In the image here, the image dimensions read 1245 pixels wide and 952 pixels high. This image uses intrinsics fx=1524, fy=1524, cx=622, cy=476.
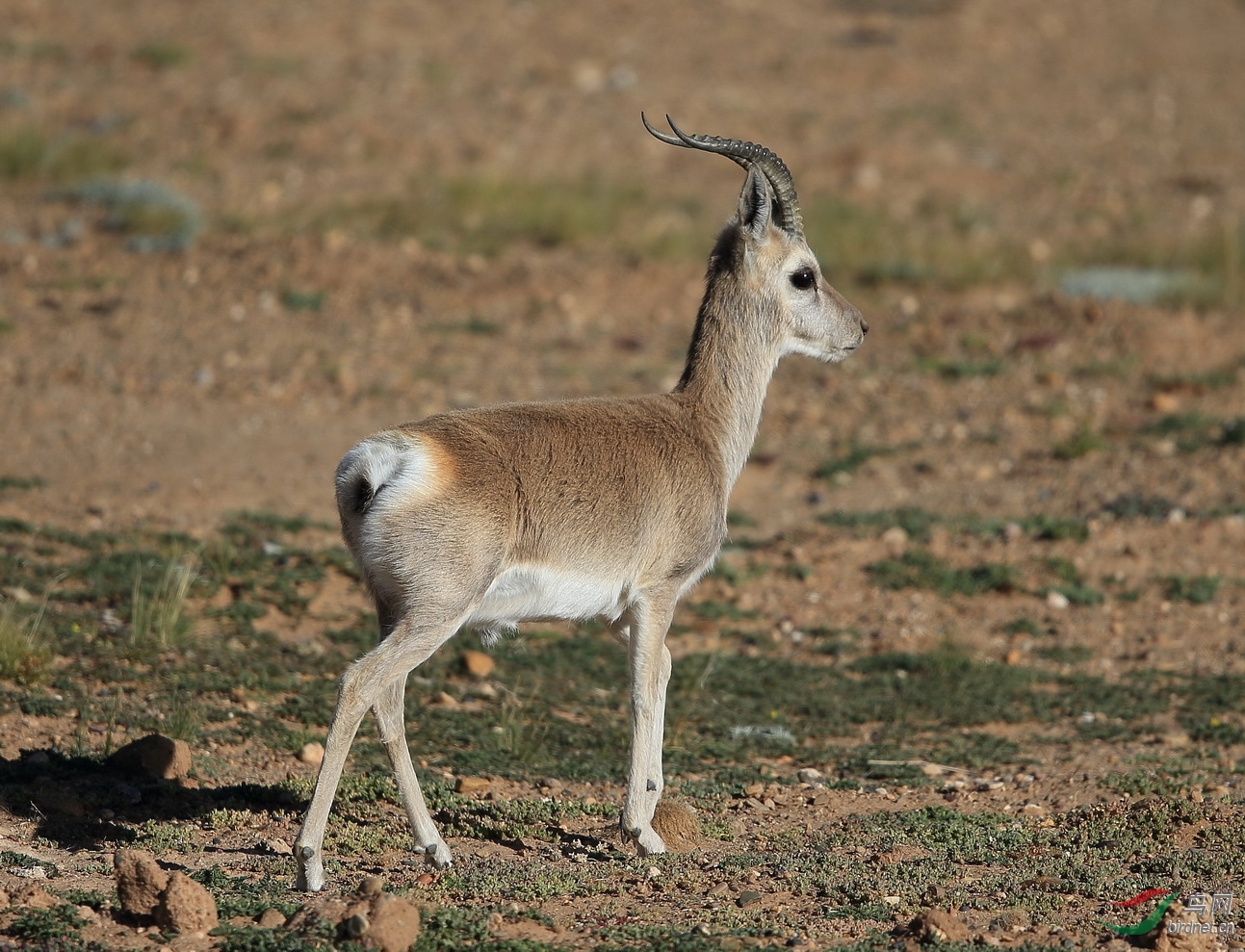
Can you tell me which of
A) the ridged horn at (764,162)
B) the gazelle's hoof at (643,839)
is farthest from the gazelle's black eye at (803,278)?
the gazelle's hoof at (643,839)

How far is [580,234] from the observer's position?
58.0ft

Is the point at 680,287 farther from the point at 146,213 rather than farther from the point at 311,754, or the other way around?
the point at 311,754

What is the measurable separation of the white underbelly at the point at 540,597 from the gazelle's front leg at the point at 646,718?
24cm

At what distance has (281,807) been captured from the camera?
23.4ft

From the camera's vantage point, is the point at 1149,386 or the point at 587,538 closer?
the point at 587,538

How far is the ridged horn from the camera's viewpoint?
7137mm

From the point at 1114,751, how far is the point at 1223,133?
1817 centimetres

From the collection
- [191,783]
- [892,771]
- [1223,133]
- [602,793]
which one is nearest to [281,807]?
[191,783]

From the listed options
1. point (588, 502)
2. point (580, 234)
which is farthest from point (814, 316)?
point (580, 234)

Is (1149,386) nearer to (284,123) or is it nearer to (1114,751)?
(1114,751)

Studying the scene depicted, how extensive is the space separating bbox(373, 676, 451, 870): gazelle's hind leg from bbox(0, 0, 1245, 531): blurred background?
496 centimetres

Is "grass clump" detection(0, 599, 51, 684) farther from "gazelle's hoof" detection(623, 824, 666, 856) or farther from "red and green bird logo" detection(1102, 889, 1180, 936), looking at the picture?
"red and green bird logo" detection(1102, 889, 1180, 936)

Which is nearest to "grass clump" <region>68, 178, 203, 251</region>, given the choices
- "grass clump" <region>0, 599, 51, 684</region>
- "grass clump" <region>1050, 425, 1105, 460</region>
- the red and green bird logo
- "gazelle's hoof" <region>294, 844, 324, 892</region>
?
"grass clump" <region>0, 599, 51, 684</region>

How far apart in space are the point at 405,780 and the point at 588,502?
1.41 meters
